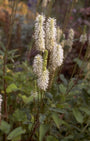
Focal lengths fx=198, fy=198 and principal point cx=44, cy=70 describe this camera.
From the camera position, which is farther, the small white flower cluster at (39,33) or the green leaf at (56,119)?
the green leaf at (56,119)

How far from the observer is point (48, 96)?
1558 millimetres

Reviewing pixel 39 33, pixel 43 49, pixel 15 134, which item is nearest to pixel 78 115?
pixel 15 134

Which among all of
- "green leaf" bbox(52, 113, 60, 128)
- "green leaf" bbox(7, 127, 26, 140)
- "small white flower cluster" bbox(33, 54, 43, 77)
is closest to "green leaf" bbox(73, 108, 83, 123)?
"green leaf" bbox(52, 113, 60, 128)

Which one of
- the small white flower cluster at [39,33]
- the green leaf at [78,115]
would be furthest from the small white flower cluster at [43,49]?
the green leaf at [78,115]

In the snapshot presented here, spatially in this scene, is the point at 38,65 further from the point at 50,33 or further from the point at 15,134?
the point at 15,134

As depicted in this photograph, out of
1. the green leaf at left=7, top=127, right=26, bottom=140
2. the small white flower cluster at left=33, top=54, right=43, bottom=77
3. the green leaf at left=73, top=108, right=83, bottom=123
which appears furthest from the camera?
the green leaf at left=7, top=127, right=26, bottom=140

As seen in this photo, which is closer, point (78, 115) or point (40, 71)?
point (40, 71)

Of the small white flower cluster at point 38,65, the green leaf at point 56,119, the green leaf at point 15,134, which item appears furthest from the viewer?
the green leaf at point 15,134

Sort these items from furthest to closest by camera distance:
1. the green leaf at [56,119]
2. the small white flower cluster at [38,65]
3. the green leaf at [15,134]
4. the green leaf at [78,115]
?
1. the green leaf at [15,134]
2. the green leaf at [78,115]
3. the green leaf at [56,119]
4. the small white flower cluster at [38,65]

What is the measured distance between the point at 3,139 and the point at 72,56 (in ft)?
9.14

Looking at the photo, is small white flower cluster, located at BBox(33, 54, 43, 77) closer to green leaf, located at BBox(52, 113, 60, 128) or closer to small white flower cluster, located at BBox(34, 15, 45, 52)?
small white flower cluster, located at BBox(34, 15, 45, 52)

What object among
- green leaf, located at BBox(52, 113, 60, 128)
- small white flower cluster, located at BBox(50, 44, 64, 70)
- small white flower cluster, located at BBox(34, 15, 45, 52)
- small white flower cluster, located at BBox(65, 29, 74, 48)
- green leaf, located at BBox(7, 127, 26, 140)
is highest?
small white flower cluster, located at BBox(65, 29, 74, 48)

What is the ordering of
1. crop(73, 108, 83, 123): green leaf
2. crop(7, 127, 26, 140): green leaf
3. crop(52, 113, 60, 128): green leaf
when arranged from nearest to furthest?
crop(52, 113, 60, 128): green leaf → crop(73, 108, 83, 123): green leaf → crop(7, 127, 26, 140): green leaf

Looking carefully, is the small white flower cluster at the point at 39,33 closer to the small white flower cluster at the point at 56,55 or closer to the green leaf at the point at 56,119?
the small white flower cluster at the point at 56,55
